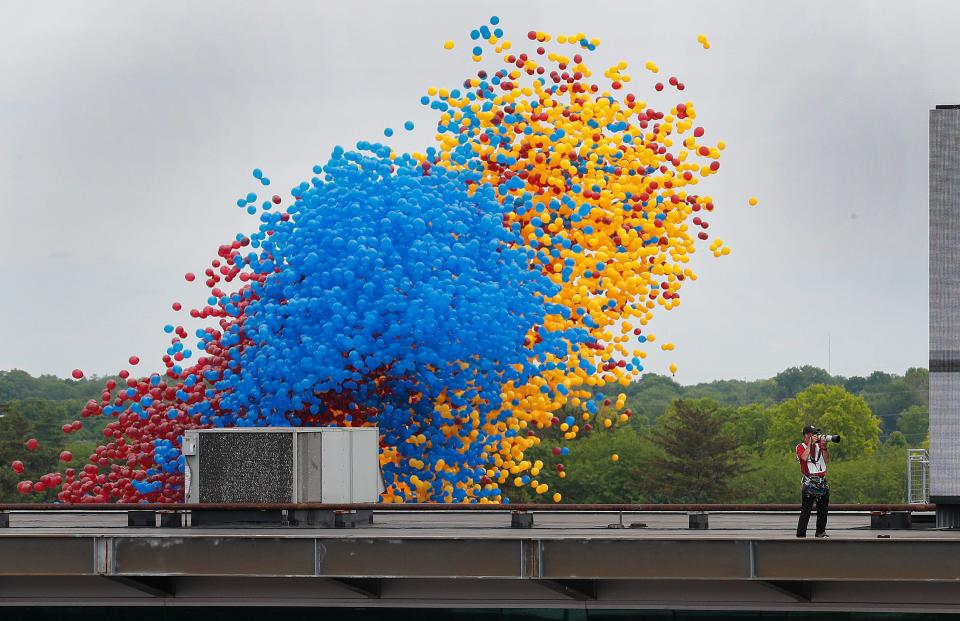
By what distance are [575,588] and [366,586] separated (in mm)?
2590

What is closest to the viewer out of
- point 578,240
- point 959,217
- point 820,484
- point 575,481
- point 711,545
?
point 711,545

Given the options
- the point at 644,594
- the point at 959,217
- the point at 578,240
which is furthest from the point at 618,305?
the point at 644,594

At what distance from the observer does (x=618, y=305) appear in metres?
34.3

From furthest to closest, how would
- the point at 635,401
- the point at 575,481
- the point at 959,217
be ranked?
the point at 635,401 → the point at 575,481 → the point at 959,217

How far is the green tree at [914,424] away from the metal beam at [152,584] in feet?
358

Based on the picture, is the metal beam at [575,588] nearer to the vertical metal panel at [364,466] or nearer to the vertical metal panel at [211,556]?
the vertical metal panel at [211,556]

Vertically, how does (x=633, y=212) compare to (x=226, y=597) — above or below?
above

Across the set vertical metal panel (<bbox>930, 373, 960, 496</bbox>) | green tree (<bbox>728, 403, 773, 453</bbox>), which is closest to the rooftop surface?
vertical metal panel (<bbox>930, 373, 960, 496</bbox>)

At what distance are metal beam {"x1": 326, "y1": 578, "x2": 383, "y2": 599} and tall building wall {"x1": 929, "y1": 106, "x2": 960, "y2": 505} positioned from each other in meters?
7.95

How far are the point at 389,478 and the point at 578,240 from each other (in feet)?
21.8

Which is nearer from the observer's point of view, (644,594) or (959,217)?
(644,594)

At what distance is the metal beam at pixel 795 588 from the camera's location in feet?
59.0

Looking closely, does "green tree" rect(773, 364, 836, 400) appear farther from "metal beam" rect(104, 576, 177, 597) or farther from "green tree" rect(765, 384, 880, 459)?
"metal beam" rect(104, 576, 177, 597)

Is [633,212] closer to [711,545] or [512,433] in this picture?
[512,433]
